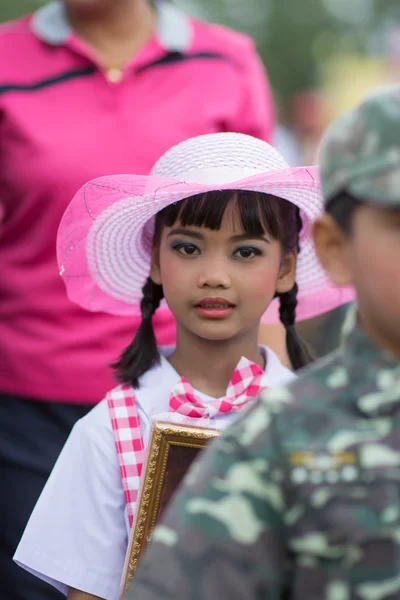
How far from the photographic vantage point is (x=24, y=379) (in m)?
3.34

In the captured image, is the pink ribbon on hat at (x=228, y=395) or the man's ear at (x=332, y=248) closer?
the man's ear at (x=332, y=248)

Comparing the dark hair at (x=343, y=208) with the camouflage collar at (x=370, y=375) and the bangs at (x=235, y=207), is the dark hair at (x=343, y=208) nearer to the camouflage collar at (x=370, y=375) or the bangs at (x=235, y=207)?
the camouflage collar at (x=370, y=375)

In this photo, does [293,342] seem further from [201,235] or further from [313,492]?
[313,492]

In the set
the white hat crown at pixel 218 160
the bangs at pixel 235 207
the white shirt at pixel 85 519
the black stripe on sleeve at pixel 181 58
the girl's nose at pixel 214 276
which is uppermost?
the black stripe on sleeve at pixel 181 58

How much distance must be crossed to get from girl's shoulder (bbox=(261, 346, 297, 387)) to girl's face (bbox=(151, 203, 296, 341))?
0.12m

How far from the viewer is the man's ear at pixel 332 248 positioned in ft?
5.55

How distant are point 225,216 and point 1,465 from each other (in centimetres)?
113

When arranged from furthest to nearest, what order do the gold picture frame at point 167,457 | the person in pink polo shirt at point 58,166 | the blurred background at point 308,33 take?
the blurred background at point 308,33 → the person in pink polo shirt at point 58,166 → the gold picture frame at point 167,457

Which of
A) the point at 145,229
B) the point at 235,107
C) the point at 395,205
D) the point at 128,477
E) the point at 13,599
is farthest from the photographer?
the point at 235,107

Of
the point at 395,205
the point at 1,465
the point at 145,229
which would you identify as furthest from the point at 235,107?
the point at 395,205

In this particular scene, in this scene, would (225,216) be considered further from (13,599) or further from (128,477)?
(13,599)

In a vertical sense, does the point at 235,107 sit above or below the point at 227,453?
above

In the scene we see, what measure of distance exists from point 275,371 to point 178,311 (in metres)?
0.27

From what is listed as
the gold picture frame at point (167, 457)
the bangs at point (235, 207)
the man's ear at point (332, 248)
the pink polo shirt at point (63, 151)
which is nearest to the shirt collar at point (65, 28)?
the pink polo shirt at point (63, 151)
